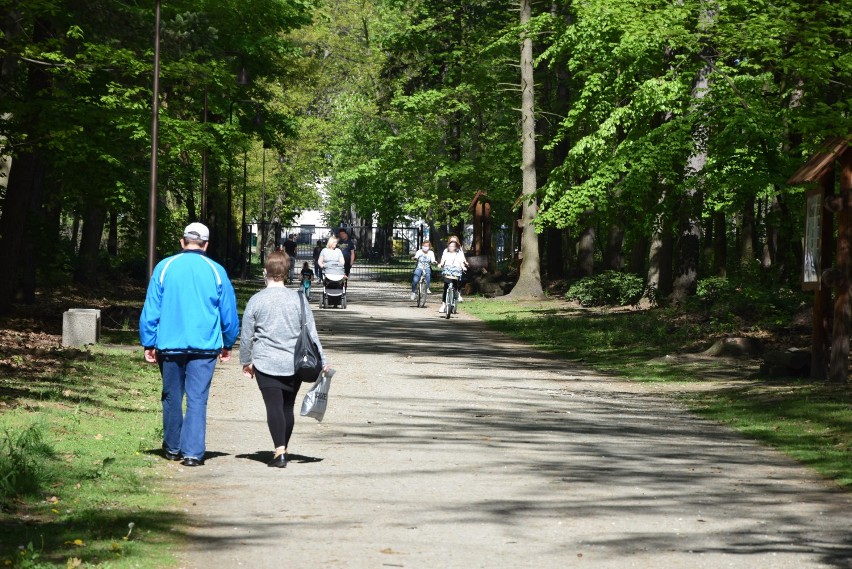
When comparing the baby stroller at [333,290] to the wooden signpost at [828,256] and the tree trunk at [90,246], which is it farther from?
the wooden signpost at [828,256]

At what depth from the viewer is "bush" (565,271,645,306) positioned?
34.0 metres

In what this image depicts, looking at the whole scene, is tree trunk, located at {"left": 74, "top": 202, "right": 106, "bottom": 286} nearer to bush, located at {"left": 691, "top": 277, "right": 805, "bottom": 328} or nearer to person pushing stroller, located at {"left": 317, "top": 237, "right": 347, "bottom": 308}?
person pushing stroller, located at {"left": 317, "top": 237, "right": 347, "bottom": 308}

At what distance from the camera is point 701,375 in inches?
763

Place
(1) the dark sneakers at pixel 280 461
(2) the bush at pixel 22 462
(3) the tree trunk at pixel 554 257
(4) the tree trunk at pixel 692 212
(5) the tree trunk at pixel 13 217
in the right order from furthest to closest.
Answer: (3) the tree trunk at pixel 554 257
(5) the tree trunk at pixel 13 217
(4) the tree trunk at pixel 692 212
(1) the dark sneakers at pixel 280 461
(2) the bush at pixel 22 462

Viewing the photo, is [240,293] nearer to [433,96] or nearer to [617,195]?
[433,96]

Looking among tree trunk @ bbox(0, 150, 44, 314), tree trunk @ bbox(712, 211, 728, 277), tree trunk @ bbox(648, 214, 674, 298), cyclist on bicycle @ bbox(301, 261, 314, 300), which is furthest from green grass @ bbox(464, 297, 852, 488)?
tree trunk @ bbox(0, 150, 44, 314)

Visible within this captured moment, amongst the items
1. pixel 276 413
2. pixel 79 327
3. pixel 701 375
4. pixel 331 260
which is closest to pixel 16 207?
pixel 79 327

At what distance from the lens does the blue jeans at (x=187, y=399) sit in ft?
35.1

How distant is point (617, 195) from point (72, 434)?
17.7m

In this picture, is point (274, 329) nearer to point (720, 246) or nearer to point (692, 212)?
point (692, 212)

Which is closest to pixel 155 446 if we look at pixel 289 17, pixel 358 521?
pixel 358 521

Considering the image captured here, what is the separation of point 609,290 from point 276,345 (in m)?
25.2

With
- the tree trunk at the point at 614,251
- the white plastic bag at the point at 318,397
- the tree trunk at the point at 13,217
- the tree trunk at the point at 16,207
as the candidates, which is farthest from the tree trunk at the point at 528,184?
the white plastic bag at the point at 318,397

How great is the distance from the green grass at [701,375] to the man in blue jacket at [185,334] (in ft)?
16.8
